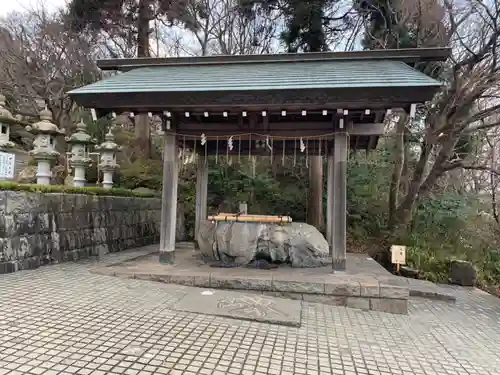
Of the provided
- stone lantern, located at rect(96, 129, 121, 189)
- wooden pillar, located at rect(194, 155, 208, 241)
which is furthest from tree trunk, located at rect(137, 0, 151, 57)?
wooden pillar, located at rect(194, 155, 208, 241)

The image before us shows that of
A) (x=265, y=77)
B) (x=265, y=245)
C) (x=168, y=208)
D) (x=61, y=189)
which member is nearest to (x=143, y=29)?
(x=61, y=189)

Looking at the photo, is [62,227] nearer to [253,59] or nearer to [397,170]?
[253,59]

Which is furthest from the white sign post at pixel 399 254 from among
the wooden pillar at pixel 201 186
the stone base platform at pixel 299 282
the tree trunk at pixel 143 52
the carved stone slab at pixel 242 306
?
the tree trunk at pixel 143 52

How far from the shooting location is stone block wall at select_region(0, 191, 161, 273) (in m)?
5.18

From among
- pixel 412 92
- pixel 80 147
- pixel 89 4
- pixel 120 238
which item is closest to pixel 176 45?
pixel 89 4

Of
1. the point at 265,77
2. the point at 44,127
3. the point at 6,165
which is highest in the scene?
the point at 265,77

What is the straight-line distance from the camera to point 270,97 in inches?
195

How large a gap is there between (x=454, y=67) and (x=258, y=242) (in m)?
6.45

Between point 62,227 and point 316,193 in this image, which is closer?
point 62,227

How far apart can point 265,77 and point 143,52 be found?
910 centimetres

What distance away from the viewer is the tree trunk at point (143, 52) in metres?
12.6

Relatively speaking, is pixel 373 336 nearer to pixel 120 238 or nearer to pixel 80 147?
pixel 120 238

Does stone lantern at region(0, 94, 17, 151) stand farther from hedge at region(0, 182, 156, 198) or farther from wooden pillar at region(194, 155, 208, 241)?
wooden pillar at region(194, 155, 208, 241)

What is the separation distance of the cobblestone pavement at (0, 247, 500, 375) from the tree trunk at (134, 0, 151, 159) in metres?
8.43
